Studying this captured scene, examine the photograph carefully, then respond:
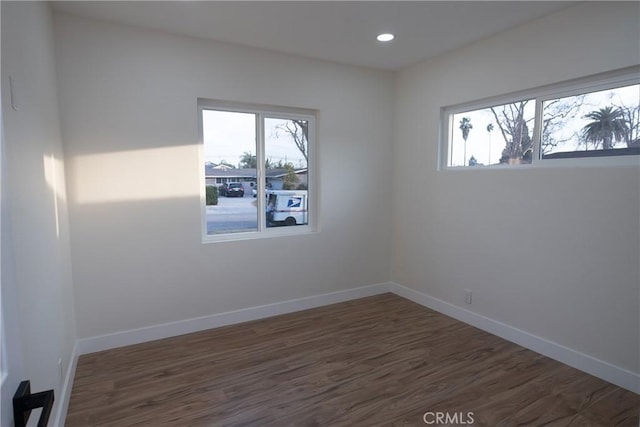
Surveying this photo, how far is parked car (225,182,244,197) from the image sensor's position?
3.56 meters

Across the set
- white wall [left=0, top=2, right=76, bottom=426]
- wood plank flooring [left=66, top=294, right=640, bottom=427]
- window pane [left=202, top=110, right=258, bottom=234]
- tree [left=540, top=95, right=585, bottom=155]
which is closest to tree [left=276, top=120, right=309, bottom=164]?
A: window pane [left=202, top=110, right=258, bottom=234]

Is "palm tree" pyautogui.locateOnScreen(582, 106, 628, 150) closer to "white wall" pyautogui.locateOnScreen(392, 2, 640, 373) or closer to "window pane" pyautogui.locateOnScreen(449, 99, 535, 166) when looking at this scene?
"white wall" pyautogui.locateOnScreen(392, 2, 640, 373)

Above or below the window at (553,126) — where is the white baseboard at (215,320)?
below

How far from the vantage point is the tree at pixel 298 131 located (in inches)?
151

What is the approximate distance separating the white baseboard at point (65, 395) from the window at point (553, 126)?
3706mm

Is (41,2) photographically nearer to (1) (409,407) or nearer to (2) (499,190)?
(1) (409,407)

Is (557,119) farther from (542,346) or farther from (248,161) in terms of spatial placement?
(248,161)

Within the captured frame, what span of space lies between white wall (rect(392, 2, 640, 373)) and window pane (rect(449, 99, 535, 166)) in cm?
17

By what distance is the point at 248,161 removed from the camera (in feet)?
11.9

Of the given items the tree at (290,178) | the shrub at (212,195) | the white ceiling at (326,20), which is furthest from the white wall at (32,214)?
the tree at (290,178)

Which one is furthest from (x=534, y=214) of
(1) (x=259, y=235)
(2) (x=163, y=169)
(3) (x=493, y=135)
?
(2) (x=163, y=169)

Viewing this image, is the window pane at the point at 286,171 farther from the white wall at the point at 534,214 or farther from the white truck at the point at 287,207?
the white wall at the point at 534,214

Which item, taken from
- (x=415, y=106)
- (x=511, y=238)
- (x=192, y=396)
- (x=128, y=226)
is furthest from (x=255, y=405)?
(x=415, y=106)

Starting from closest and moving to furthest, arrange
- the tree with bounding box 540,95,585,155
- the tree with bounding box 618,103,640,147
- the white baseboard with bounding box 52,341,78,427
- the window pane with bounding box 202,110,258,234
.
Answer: the white baseboard with bounding box 52,341,78,427
the tree with bounding box 618,103,640,147
the tree with bounding box 540,95,585,155
the window pane with bounding box 202,110,258,234
